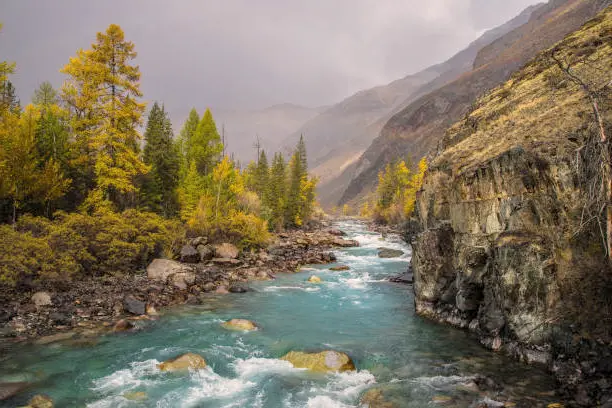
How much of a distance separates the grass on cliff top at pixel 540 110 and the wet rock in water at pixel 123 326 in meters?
16.5

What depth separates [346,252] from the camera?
134 feet

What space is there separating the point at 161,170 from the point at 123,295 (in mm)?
20682

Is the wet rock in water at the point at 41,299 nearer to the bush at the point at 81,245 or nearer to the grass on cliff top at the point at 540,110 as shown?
the bush at the point at 81,245

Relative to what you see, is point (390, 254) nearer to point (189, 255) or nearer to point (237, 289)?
point (237, 289)

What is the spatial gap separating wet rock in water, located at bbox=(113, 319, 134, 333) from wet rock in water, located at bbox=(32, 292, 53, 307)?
12.6ft

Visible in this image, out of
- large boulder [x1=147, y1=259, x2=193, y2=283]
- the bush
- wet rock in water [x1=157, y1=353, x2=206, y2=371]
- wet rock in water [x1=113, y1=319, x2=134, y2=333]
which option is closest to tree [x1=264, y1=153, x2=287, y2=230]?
the bush

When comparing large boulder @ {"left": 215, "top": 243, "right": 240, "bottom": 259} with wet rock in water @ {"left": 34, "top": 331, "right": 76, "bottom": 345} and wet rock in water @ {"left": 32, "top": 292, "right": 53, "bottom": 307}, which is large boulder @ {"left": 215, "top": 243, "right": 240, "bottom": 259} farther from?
wet rock in water @ {"left": 34, "top": 331, "right": 76, "bottom": 345}

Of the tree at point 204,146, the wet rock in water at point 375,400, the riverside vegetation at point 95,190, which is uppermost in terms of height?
the tree at point 204,146

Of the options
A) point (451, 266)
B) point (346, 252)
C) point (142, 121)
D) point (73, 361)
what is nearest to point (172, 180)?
point (142, 121)

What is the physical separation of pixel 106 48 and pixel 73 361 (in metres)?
22.5

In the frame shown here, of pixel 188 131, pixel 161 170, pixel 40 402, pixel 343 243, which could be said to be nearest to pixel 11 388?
pixel 40 402

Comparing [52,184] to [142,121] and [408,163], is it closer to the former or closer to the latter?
[142,121]

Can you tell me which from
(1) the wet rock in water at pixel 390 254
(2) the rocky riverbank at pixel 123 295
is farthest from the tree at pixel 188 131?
(1) the wet rock in water at pixel 390 254

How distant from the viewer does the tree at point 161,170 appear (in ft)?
115
